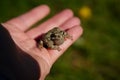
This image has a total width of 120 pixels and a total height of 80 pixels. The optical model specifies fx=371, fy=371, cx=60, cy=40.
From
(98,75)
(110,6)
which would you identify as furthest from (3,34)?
(110,6)

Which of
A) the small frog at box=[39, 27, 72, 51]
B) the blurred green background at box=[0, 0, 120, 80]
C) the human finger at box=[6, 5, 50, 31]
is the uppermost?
the small frog at box=[39, 27, 72, 51]

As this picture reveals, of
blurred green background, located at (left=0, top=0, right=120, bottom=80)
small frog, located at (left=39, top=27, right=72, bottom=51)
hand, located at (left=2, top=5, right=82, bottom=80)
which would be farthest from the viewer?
blurred green background, located at (left=0, top=0, right=120, bottom=80)

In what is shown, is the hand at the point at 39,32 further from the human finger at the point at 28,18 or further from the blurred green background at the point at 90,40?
the blurred green background at the point at 90,40

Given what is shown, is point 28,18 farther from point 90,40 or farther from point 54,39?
point 90,40

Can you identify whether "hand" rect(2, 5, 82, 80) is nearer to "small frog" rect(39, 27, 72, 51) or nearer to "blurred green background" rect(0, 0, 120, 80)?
"small frog" rect(39, 27, 72, 51)

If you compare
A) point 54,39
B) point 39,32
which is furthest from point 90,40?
point 54,39

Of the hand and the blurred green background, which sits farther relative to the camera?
the blurred green background

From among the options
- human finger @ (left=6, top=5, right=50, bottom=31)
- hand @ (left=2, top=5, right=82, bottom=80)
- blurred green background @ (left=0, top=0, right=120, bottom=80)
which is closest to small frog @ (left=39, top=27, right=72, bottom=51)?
hand @ (left=2, top=5, right=82, bottom=80)
